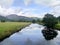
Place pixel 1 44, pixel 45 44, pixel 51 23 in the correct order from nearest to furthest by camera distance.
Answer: pixel 1 44, pixel 45 44, pixel 51 23

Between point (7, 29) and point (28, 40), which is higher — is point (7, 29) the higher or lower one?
the higher one

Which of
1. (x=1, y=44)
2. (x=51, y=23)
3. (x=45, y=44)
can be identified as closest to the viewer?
(x=1, y=44)

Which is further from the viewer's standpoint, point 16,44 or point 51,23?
point 51,23

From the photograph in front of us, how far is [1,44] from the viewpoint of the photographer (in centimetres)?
2595

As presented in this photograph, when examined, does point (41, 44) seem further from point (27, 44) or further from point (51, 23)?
point (51, 23)

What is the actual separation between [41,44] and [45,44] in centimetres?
71

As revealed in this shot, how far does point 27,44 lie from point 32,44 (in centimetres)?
88

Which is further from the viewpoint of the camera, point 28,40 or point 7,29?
point 7,29

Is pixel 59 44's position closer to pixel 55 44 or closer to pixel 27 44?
pixel 55 44

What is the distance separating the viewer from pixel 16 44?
88.8 ft

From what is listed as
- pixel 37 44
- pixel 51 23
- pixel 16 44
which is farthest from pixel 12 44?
pixel 51 23

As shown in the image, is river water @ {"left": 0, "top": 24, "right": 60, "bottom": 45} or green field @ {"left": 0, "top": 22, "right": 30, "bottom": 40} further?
green field @ {"left": 0, "top": 22, "right": 30, "bottom": 40}

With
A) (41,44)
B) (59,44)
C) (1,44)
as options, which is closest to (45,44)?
(41,44)

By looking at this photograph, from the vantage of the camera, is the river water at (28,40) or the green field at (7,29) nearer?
the river water at (28,40)
